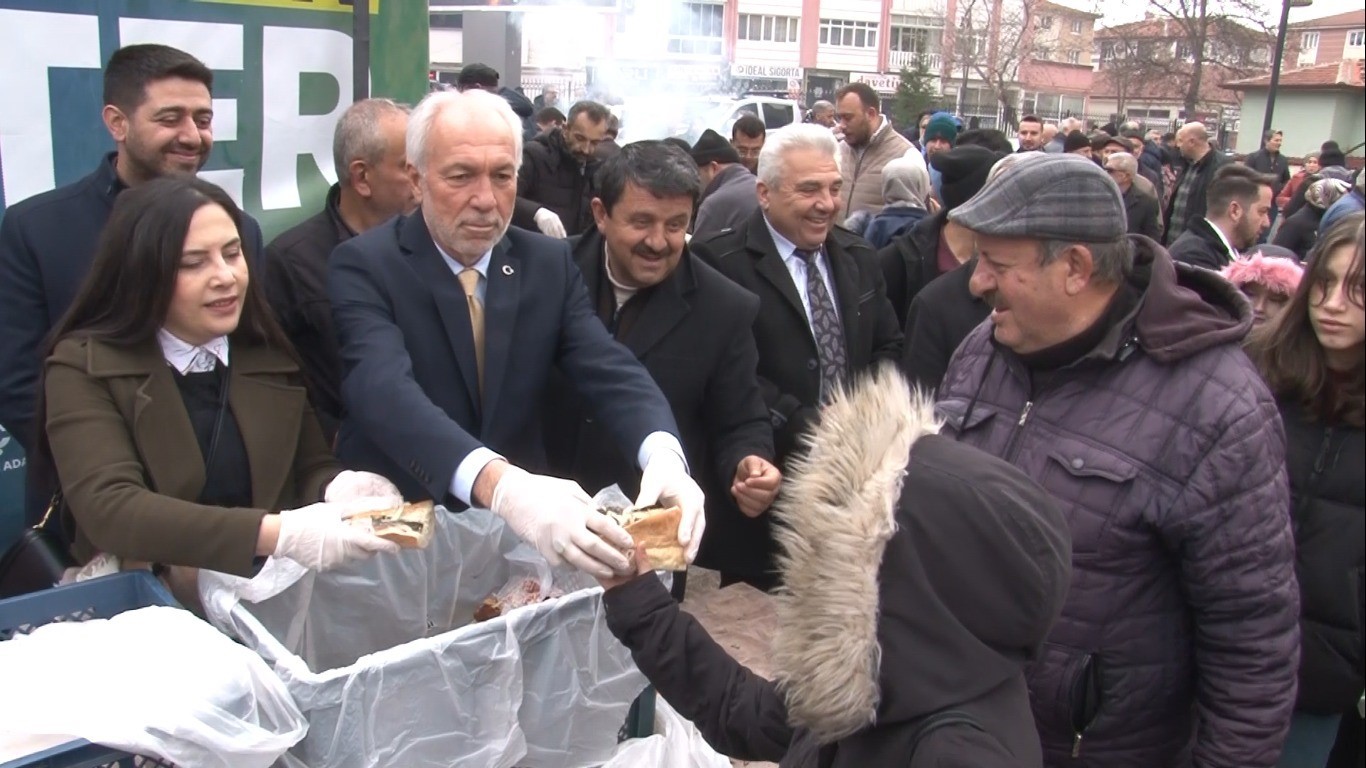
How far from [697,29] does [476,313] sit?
4227 cm

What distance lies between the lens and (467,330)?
2.17 meters

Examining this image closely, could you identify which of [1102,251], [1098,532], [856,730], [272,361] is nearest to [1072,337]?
[1102,251]

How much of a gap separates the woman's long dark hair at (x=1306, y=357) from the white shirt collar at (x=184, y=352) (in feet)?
7.37

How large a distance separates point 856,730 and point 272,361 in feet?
4.92

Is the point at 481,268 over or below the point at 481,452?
over

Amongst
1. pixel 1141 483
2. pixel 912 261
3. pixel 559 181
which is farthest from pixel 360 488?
pixel 559 181

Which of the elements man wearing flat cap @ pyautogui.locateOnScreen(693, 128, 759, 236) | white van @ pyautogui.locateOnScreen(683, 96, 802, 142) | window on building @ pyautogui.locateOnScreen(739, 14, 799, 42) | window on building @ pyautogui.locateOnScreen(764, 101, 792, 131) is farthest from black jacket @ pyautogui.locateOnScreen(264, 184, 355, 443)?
window on building @ pyautogui.locateOnScreen(739, 14, 799, 42)

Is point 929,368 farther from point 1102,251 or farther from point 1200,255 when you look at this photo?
point 1200,255

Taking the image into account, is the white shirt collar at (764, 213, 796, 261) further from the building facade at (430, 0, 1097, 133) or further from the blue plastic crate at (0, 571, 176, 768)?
the building facade at (430, 0, 1097, 133)

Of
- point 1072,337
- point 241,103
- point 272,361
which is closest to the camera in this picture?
point 1072,337

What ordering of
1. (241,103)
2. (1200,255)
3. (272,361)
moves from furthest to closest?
Result: (1200,255) < (241,103) < (272,361)

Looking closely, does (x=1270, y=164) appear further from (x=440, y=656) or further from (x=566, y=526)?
(x=440, y=656)

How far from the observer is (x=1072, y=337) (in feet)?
6.36

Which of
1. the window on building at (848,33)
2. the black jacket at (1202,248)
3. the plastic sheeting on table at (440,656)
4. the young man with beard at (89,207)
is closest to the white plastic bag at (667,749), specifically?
the plastic sheeting on table at (440,656)
